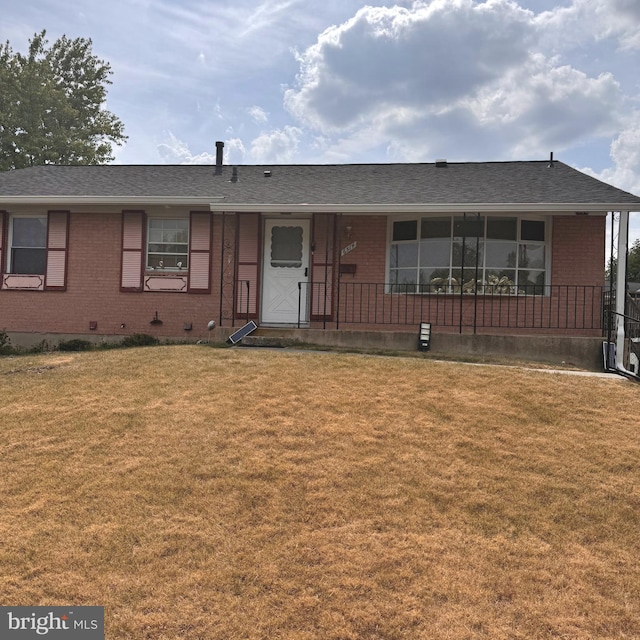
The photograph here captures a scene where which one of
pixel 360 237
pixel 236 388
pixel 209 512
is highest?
pixel 360 237

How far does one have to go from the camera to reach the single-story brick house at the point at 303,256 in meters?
9.59

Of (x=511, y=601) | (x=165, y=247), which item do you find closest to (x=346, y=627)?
(x=511, y=601)

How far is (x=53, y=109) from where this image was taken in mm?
27344

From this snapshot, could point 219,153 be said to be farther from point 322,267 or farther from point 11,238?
point 11,238

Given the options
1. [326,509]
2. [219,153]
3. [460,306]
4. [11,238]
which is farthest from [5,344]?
[326,509]

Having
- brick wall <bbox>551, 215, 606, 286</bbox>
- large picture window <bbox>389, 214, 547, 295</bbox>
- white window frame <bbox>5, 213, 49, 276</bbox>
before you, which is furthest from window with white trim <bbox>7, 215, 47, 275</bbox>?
brick wall <bbox>551, 215, 606, 286</bbox>

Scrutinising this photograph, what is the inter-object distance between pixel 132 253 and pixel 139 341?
2.09m

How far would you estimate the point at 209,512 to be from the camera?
131 inches

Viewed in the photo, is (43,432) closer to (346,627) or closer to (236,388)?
(236,388)

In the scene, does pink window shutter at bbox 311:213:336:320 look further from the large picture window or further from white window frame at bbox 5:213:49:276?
white window frame at bbox 5:213:49:276

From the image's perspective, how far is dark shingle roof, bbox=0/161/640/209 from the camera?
958 cm

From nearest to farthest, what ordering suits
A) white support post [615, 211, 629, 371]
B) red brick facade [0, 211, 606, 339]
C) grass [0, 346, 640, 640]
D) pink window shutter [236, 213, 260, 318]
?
grass [0, 346, 640, 640] < white support post [615, 211, 629, 371] < red brick facade [0, 211, 606, 339] < pink window shutter [236, 213, 260, 318]

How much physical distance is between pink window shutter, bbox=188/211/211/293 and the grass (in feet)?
16.3

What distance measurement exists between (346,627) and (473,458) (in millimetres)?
2097
